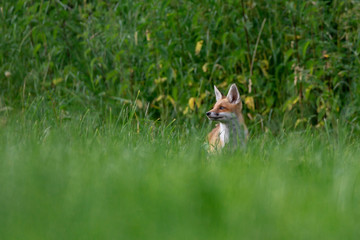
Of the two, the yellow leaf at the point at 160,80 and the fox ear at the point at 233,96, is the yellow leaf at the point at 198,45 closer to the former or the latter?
the yellow leaf at the point at 160,80

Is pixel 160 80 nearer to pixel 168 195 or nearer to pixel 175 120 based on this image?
pixel 175 120

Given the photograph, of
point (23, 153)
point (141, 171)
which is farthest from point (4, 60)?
point (141, 171)

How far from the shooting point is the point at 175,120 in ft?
23.1

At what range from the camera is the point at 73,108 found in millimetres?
7027

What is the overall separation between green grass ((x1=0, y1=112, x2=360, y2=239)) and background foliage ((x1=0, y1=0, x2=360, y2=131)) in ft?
10.2

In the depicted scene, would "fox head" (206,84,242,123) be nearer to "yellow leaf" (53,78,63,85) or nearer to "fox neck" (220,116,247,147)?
"fox neck" (220,116,247,147)

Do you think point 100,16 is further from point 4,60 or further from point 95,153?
point 95,153

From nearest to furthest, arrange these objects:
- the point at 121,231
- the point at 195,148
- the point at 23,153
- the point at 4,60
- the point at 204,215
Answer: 1. the point at 121,231
2. the point at 204,215
3. the point at 23,153
4. the point at 195,148
5. the point at 4,60

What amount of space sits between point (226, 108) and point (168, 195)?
3288mm

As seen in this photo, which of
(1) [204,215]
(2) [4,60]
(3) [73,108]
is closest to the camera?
(1) [204,215]

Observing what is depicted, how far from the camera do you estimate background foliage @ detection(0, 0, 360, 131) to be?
6.93 meters

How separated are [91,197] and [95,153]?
39.0 inches

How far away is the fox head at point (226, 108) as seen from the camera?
5.74 meters

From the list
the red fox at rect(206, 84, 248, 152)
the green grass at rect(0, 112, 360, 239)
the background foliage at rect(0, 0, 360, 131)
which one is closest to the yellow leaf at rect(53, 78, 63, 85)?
the background foliage at rect(0, 0, 360, 131)
